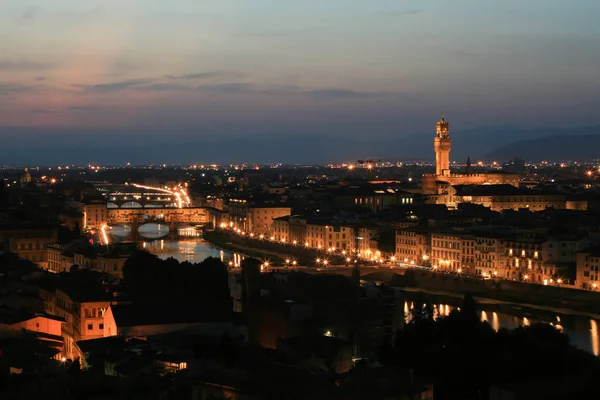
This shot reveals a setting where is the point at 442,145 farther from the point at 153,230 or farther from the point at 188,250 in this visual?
the point at 188,250

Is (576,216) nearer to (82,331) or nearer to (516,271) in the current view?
(516,271)

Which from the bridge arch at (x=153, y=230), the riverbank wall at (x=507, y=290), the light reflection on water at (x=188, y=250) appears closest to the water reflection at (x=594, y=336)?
the riverbank wall at (x=507, y=290)

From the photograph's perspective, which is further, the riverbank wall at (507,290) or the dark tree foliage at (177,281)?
the riverbank wall at (507,290)

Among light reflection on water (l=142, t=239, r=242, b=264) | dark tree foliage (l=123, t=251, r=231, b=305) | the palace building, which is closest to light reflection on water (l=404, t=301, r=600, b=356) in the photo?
dark tree foliage (l=123, t=251, r=231, b=305)

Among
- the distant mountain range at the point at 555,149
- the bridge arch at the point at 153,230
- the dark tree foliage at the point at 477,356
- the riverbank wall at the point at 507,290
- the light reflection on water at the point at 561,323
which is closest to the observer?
the dark tree foliage at the point at 477,356

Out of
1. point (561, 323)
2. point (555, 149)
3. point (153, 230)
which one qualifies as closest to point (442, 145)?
point (153, 230)

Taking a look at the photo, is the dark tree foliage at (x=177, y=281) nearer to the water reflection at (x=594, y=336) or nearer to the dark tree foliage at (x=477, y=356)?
the dark tree foliage at (x=477, y=356)

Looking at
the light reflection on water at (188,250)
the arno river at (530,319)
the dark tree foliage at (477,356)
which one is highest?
the dark tree foliage at (477,356)

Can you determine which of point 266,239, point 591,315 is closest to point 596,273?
point 591,315
